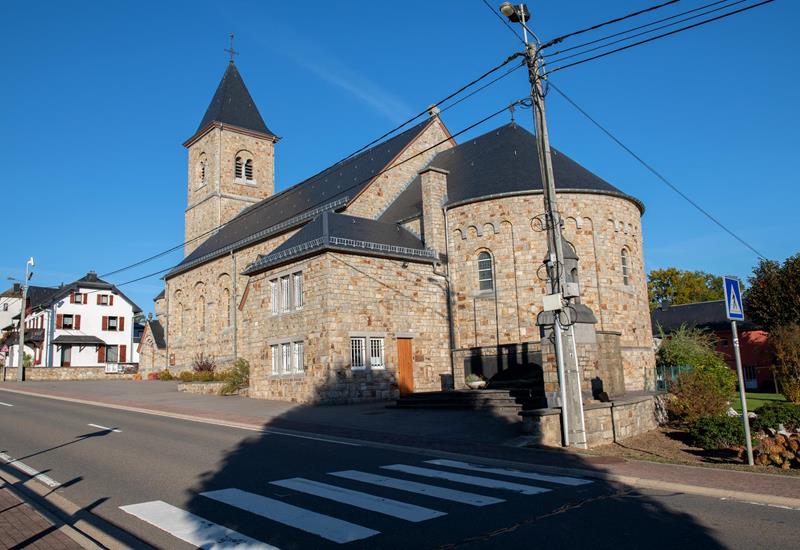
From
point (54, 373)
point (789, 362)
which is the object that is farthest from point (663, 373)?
point (54, 373)

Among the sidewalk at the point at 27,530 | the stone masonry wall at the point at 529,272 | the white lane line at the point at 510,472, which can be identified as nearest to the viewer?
the sidewalk at the point at 27,530

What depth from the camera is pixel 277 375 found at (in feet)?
76.3

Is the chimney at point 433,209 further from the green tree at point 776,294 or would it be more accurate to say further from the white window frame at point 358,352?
the green tree at point 776,294

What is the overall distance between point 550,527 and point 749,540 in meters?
1.78

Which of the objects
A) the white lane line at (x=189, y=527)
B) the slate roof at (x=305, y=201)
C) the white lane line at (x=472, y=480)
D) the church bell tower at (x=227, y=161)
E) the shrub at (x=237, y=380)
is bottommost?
the white lane line at (x=472, y=480)

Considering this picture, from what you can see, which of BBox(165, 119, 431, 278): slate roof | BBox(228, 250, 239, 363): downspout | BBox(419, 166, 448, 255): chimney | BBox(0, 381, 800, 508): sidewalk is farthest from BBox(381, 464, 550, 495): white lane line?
BBox(228, 250, 239, 363): downspout

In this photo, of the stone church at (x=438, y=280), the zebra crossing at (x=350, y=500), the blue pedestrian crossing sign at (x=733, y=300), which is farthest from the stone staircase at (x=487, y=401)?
the zebra crossing at (x=350, y=500)

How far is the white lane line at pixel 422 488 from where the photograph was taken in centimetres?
715

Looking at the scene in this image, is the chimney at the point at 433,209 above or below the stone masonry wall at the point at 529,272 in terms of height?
above

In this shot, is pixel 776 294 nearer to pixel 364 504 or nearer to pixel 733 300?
pixel 733 300

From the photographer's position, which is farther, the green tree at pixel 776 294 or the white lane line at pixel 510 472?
the green tree at pixel 776 294

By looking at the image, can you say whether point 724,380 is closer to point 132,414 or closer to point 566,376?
point 566,376

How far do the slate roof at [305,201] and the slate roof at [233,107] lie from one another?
30.0 feet

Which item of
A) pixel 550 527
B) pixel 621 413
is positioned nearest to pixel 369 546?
pixel 550 527
